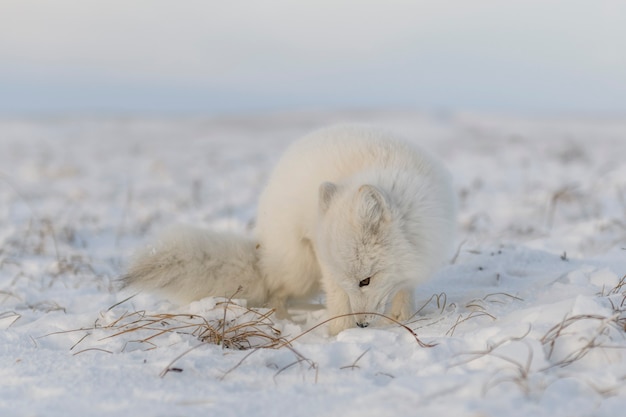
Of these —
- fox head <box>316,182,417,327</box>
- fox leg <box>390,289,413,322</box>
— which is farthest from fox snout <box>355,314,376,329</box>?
fox leg <box>390,289,413,322</box>

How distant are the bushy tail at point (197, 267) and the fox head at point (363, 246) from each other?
2.23 ft

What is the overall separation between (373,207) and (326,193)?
0.34 meters

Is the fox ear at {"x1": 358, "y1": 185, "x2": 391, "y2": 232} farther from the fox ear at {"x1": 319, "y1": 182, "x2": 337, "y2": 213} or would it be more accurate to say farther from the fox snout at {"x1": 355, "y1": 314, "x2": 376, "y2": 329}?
the fox snout at {"x1": 355, "y1": 314, "x2": 376, "y2": 329}

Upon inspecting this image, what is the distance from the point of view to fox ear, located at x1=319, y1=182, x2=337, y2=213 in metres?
3.11

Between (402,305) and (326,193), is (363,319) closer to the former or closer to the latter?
(402,305)

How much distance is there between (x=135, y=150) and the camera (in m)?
21.9

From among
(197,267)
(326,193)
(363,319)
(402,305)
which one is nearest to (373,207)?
(326,193)

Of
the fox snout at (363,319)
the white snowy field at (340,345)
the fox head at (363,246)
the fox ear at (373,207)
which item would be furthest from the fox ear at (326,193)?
the white snowy field at (340,345)

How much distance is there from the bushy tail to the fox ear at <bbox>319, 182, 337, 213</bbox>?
30.6 inches

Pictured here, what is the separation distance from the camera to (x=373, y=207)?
2.88 metres

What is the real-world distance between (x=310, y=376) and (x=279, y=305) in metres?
1.47

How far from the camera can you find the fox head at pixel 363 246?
9.58ft

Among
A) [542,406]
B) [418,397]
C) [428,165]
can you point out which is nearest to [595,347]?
[542,406]

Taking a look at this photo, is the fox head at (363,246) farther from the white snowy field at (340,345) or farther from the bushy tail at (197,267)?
the bushy tail at (197,267)
